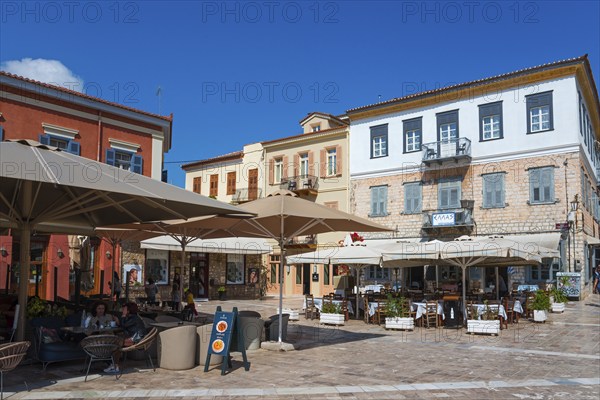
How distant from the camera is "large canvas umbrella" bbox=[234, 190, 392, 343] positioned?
9.95m

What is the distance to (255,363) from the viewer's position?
8875 millimetres

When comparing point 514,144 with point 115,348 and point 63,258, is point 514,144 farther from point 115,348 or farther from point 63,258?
point 115,348

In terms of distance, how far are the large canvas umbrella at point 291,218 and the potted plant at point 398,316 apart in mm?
3173

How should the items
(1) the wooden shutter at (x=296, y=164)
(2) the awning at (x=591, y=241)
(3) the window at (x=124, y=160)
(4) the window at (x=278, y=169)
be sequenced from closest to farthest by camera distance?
1. (3) the window at (x=124, y=160)
2. (2) the awning at (x=591, y=241)
3. (1) the wooden shutter at (x=296, y=164)
4. (4) the window at (x=278, y=169)

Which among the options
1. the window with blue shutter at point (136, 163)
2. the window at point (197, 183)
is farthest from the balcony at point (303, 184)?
the window with blue shutter at point (136, 163)

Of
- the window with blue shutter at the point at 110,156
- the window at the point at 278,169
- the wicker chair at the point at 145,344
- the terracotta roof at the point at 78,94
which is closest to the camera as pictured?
the wicker chair at the point at 145,344

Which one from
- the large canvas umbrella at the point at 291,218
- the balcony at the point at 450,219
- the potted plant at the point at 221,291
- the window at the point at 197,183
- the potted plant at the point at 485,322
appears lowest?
the potted plant at the point at 221,291

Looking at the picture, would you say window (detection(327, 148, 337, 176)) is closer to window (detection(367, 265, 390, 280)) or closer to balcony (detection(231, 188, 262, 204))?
balcony (detection(231, 188, 262, 204))

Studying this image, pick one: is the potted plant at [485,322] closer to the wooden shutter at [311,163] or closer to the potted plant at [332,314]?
the potted plant at [332,314]

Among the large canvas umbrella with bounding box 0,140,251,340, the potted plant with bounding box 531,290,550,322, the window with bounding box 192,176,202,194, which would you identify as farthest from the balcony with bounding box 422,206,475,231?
the large canvas umbrella with bounding box 0,140,251,340

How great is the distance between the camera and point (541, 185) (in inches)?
922

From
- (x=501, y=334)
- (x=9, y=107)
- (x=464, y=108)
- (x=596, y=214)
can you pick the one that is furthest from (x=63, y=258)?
(x=596, y=214)

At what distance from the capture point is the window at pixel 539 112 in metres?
23.4

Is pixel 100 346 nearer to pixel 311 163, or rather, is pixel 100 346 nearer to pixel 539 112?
pixel 539 112
